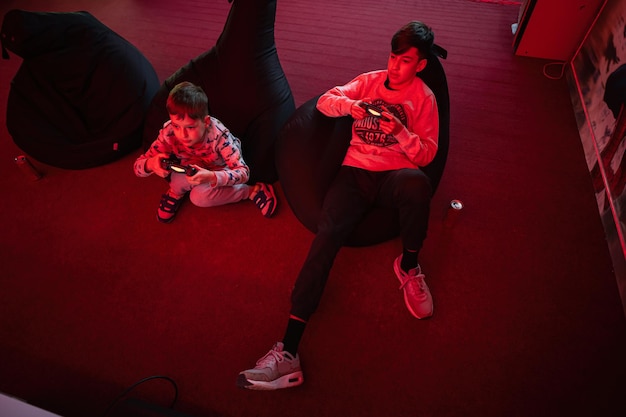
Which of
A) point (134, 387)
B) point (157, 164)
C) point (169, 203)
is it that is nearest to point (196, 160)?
point (157, 164)

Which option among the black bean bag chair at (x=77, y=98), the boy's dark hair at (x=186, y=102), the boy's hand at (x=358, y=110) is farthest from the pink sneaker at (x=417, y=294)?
the black bean bag chair at (x=77, y=98)

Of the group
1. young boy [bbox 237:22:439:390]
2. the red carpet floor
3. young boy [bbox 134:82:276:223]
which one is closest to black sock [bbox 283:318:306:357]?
young boy [bbox 237:22:439:390]

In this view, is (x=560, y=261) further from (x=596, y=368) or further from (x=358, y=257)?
(x=358, y=257)

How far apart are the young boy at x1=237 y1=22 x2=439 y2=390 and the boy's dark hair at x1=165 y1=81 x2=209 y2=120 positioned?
2.14 feet

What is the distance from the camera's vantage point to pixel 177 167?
5.57 feet

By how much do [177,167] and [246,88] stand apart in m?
0.76

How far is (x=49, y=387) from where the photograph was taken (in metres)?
1.70

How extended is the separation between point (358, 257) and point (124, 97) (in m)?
1.75

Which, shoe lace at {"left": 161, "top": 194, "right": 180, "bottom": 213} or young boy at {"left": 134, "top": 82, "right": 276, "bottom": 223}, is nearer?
young boy at {"left": 134, "top": 82, "right": 276, "bottom": 223}

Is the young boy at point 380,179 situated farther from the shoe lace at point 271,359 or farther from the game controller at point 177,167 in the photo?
the game controller at point 177,167

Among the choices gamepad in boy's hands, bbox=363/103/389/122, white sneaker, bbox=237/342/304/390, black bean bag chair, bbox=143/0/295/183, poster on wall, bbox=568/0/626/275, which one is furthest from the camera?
black bean bag chair, bbox=143/0/295/183

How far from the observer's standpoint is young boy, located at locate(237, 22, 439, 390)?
162 cm

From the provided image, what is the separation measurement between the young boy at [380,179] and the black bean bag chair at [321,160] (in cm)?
8

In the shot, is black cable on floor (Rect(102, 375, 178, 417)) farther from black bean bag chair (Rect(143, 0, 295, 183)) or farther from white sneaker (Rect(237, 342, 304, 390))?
black bean bag chair (Rect(143, 0, 295, 183))
